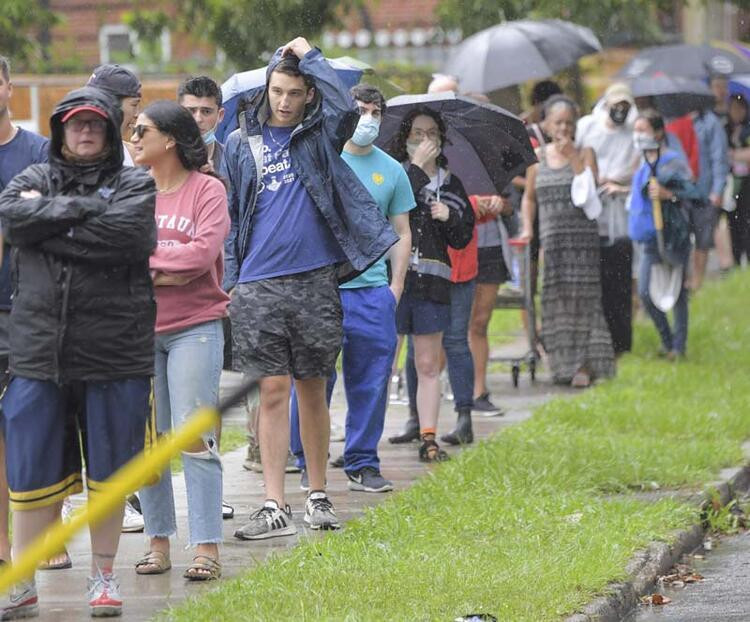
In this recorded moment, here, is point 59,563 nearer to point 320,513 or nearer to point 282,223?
point 320,513

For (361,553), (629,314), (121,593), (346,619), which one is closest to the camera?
(346,619)

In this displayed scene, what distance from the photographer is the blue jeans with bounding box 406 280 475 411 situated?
1058 cm

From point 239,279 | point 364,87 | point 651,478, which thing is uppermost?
point 364,87

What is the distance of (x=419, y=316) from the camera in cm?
1008

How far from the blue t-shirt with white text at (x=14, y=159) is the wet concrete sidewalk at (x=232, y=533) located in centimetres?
116

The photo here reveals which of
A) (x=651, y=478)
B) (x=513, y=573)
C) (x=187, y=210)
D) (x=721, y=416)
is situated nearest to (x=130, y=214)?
(x=187, y=210)

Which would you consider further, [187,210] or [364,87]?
[364,87]

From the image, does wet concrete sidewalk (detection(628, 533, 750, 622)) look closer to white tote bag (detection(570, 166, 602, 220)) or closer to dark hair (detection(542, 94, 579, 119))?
white tote bag (detection(570, 166, 602, 220))

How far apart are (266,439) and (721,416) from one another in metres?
4.32

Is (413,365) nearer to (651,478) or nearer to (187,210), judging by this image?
(651,478)

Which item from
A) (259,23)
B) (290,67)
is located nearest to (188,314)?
(290,67)

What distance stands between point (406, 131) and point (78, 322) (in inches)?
166

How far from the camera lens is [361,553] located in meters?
7.29

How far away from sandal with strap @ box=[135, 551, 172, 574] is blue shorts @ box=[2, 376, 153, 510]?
0.85m
